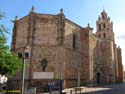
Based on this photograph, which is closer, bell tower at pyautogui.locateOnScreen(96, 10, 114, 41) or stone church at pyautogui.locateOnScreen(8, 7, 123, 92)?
stone church at pyautogui.locateOnScreen(8, 7, 123, 92)

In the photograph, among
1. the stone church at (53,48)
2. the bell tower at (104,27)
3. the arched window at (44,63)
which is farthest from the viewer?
the bell tower at (104,27)

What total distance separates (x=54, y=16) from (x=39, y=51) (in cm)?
635

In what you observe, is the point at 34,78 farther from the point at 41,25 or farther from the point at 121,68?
the point at 121,68

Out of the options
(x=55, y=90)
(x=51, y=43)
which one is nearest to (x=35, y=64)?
(x=51, y=43)

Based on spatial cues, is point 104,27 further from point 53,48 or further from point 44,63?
point 44,63

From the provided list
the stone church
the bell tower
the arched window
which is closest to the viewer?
the stone church

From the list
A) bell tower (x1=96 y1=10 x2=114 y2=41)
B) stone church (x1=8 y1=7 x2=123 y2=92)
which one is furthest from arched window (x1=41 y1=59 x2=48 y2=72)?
bell tower (x1=96 y1=10 x2=114 y2=41)

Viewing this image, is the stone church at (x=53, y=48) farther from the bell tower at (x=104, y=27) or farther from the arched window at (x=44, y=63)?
the bell tower at (x=104, y=27)

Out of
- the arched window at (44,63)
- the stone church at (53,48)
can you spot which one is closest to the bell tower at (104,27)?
the stone church at (53,48)

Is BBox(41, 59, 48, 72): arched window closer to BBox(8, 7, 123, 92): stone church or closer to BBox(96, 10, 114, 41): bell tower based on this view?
BBox(8, 7, 123, 92): stone church

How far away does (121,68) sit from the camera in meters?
54.3

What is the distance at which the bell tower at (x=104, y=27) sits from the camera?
53969mm

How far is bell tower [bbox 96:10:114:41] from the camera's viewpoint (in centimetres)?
5397

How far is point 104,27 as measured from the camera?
55438 mm
